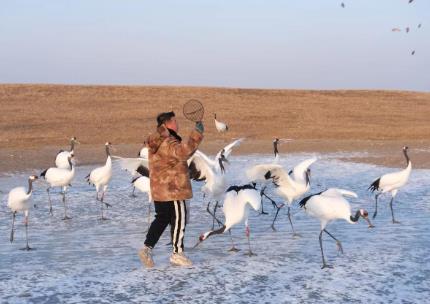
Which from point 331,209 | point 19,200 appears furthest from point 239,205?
point 19,200

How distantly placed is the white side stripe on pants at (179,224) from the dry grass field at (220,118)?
38.4ft

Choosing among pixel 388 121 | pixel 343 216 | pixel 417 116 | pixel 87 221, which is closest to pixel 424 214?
pixel 343 216

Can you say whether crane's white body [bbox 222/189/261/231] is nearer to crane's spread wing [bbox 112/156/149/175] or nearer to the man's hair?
the man's hair

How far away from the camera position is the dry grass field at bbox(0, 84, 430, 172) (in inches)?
962

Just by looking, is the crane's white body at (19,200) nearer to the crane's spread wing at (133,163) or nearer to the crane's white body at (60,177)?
the crane's spread wing at (133,163)

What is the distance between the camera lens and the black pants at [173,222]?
304 inches

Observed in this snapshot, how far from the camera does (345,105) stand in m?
41.4

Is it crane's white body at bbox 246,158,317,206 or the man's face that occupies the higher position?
the man's face

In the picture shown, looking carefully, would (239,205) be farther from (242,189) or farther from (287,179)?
(287,179)

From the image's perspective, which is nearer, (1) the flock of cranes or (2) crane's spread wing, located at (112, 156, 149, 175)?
(1) the flock of cranes

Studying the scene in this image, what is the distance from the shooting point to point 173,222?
7844 mm

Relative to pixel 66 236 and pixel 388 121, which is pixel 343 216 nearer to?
pixel 66 236

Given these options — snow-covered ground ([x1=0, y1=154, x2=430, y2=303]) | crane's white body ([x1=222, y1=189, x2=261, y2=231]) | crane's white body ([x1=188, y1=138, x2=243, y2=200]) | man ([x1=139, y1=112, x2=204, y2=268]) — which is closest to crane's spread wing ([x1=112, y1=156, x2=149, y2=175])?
crane's white body ([x1=188, y1=138, x2=243, y2=200])

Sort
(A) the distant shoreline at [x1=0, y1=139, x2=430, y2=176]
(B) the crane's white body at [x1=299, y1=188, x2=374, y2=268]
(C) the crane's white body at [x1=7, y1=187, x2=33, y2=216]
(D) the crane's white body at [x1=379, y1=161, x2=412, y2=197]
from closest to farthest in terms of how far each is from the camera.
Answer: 1. (B) the crane's white body at [x1=299, y1=188, x2=374, y2=268]
2. (C) the crane's white body at [x1=7, y1=187, x2=33, y2=216]
3. (D) the crane's white body at [x1=379, y1=161, x2=412, y2=197]
4. (A) the distant shoreline at [x1=0, y1=139, x2=430, y2=176]
